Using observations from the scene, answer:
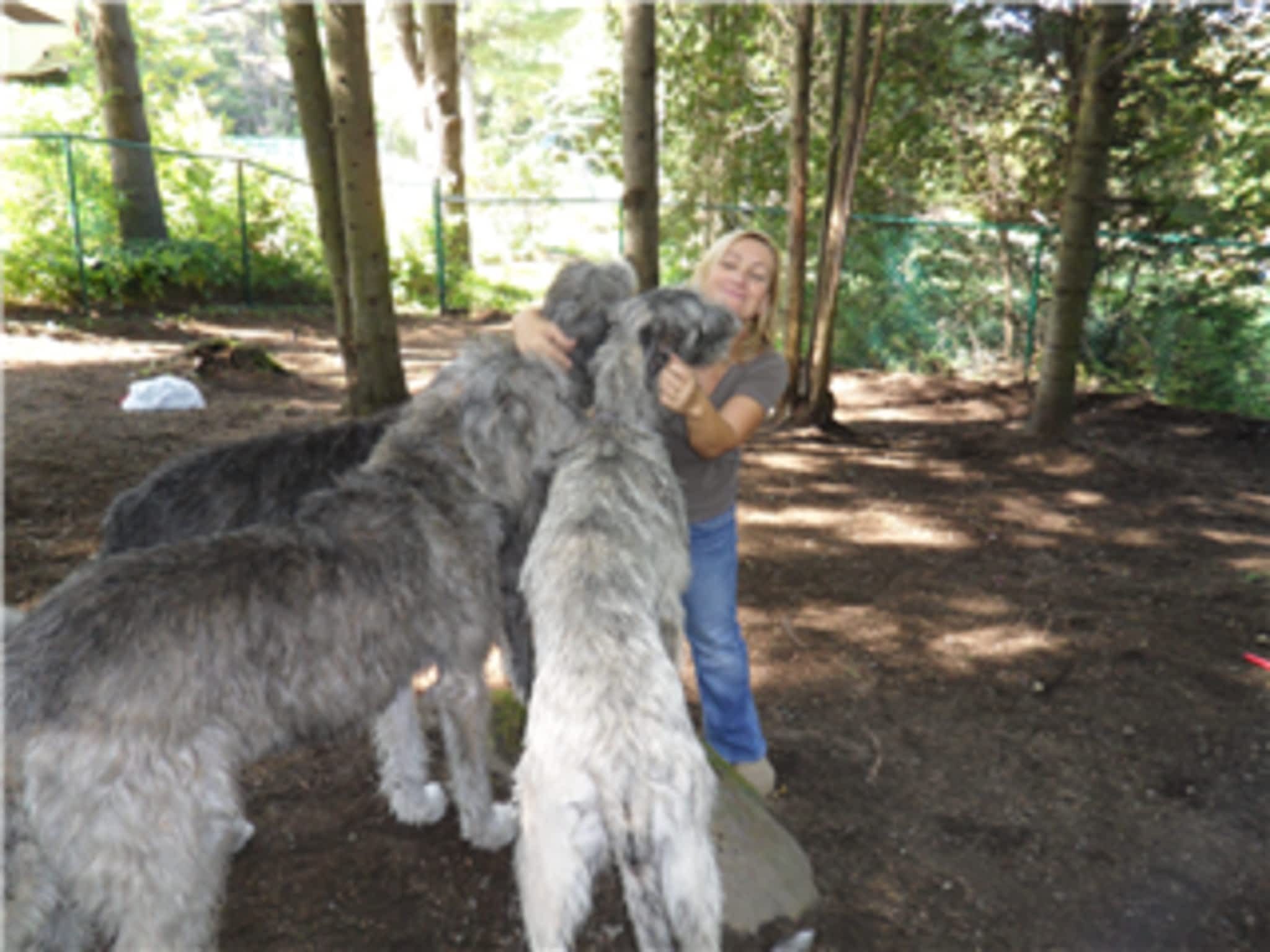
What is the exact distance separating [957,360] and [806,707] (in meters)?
10.4

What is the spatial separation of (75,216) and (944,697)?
14.0 m

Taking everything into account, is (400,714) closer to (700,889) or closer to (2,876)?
(2,876)

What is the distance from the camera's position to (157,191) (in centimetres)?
1460

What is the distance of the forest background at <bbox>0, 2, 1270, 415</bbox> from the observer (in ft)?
30.3

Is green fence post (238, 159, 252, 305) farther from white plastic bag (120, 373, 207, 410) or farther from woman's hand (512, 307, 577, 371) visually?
woman's hand (512, 307, 577, 371)

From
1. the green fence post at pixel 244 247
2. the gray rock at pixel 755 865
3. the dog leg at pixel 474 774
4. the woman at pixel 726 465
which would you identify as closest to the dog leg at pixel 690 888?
the gray rock at pixel 755 865

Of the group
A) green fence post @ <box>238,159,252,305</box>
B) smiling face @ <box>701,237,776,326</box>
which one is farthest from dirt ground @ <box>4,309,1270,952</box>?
green fence post @ <box>238,159,252,305</box>

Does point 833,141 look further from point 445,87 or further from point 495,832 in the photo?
point 445,87

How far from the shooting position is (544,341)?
3.34 m

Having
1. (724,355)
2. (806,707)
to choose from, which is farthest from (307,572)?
(806,707)

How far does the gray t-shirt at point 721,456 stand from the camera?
3578mm

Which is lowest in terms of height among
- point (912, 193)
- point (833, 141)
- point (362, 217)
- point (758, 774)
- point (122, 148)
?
point (758, 774)

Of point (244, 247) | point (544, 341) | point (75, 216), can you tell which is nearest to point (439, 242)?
point (244, 247)

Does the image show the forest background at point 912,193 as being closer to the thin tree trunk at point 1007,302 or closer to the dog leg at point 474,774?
the thin tree trunk at point 1007,302
